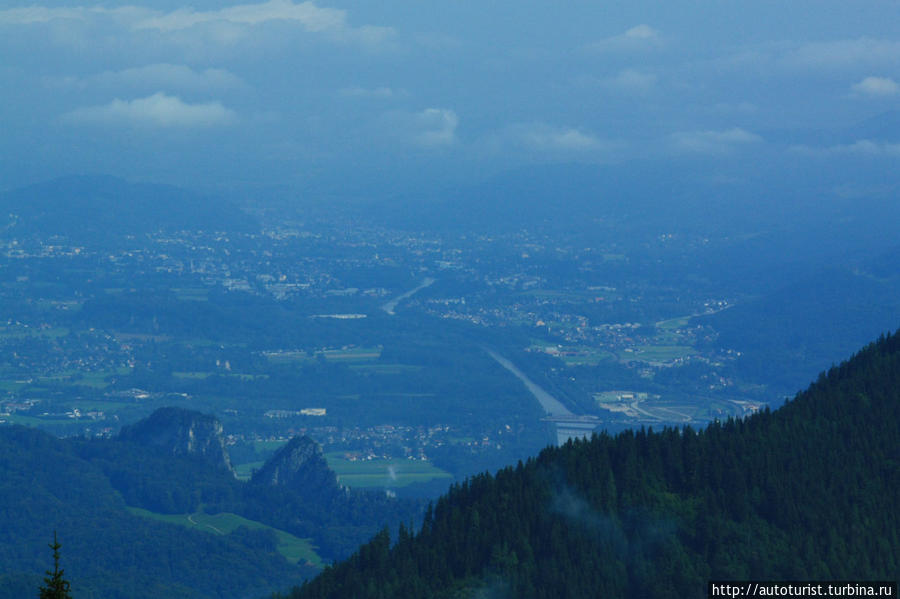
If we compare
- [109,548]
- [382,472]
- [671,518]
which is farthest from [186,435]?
[671,518]

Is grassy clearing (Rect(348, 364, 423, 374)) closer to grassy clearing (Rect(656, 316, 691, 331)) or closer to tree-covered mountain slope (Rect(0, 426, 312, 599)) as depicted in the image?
grassy clearing (Rect(656, 316, 691, 331))

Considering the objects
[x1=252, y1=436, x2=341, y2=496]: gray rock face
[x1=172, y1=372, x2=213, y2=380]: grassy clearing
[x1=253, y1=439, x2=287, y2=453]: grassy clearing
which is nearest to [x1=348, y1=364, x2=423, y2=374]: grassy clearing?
[x1=172, y1=372, x2=213, y2=380]: grassy clearing

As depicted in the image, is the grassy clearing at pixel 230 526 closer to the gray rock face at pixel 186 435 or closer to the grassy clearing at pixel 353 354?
the gray rock face at pixel 186 435

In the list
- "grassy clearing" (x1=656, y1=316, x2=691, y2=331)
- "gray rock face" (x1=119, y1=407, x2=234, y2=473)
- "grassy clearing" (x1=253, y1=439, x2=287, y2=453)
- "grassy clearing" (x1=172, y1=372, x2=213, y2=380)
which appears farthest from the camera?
"grassy clearing" (x1=656, y1=316, x2=691, y2=331)

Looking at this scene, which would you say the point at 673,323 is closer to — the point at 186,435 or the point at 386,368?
the point at 386,368

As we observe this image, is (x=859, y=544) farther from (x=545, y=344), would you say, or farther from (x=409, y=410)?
(x=545, y=344)

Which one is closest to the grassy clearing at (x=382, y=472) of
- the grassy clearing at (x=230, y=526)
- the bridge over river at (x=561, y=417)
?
the bridge over river at (x=561, y=417)

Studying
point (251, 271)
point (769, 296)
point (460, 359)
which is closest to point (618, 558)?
point (460, 359)
